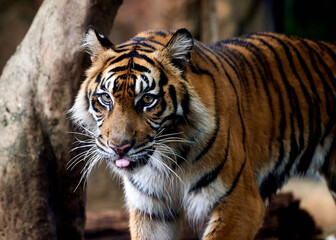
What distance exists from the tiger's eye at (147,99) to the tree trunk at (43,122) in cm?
124

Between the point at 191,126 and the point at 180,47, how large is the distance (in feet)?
1.43

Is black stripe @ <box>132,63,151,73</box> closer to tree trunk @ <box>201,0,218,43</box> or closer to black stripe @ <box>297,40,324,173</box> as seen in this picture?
black stripe @ <box>297,40,324,173</box>

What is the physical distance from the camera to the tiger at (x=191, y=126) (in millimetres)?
3133

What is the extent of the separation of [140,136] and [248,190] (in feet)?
2.68

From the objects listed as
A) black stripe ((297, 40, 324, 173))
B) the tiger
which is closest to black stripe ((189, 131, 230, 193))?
the tiger

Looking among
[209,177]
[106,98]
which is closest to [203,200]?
[209,177]

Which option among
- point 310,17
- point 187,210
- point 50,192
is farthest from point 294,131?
point 310,17

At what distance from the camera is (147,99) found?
3131 mm

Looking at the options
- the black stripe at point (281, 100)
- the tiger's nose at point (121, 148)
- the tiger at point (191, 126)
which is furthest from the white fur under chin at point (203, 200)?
the black stripe at point (281, 100)

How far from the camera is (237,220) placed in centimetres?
341

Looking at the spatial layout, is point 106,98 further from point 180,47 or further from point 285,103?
point 285,103

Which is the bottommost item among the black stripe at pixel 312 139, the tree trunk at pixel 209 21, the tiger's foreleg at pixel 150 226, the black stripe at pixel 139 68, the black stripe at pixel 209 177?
the tiger's foreleg at pixel 150 226

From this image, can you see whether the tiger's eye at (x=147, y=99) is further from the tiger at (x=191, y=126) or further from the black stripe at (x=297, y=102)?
the black stripe at (x=297, y=102)

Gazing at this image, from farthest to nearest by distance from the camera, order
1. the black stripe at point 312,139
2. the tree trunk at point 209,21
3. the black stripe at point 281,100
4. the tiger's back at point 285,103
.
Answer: the tree trunk at point 209,21 < the black stripe at point 312,139 < the black stripe at point 281,100 < the tiger's back at point 285,103
